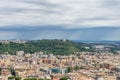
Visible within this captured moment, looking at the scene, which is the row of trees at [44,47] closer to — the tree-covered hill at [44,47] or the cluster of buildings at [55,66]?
the tree-covered hill at [44,47]

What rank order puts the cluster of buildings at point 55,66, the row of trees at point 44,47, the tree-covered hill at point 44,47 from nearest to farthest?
the cluster of buildings at point 55,66 < the row of trees at point 44,47 < the tree-covered hill at point 44,47

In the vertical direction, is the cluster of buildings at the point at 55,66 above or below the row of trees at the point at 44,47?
below

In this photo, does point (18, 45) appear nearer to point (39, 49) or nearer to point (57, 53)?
point (39, 49)

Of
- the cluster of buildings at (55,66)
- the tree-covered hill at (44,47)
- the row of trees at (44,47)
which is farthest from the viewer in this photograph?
the tree-covered hill at (44,47)

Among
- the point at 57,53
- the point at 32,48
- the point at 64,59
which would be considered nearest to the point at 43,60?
the point at 64,59

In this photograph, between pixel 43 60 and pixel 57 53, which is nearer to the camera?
pixel 43 60

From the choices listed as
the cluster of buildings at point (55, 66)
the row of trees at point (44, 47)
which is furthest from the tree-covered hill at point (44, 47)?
the cluster of buildings at point (55, 66)

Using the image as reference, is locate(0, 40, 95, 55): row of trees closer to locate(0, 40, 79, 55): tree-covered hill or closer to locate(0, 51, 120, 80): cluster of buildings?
locate(0, 40, 79, 55): tree-covered hill

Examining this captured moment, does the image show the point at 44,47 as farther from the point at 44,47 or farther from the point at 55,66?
the point at 55,66

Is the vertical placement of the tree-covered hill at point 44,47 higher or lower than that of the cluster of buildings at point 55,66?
higher

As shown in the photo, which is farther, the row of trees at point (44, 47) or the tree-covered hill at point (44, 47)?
the tree-covered hill at point (44, 47)

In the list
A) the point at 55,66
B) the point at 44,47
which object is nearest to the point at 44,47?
the point at 44,47
